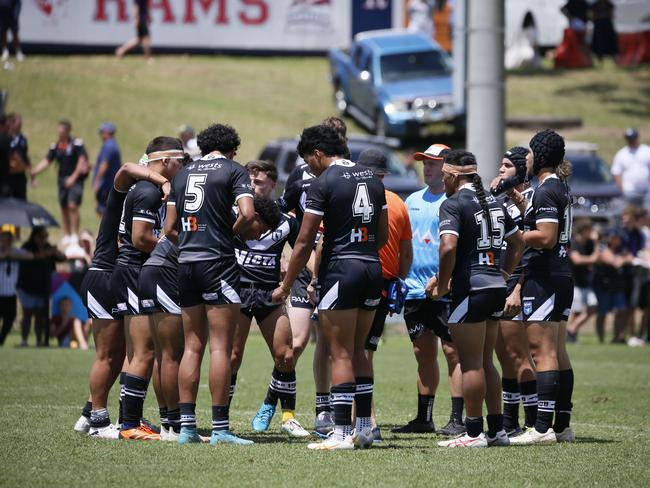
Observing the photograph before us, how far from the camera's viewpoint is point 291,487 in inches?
292

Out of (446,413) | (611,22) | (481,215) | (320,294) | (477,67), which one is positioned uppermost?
(611,22)

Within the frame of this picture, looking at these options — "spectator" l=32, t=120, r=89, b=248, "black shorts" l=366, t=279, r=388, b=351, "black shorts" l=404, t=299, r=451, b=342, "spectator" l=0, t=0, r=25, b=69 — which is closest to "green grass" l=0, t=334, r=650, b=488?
"black shorts" l=366, t=279, r=388, b=351

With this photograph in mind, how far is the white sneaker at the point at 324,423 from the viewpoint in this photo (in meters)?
10.1

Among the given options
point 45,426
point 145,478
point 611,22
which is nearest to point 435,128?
point 611,22

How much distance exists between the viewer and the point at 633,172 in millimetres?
24891

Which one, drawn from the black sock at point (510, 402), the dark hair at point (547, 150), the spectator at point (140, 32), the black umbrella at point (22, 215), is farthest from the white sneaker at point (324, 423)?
the spectator at point (140, 32)

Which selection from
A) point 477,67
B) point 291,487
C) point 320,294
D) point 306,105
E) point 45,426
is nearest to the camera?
point 291,487

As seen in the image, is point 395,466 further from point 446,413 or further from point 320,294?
point 446,413

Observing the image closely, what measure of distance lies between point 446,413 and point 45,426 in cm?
398

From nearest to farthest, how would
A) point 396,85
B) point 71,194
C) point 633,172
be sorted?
point 71,194 → point 633,172 → point 396,85

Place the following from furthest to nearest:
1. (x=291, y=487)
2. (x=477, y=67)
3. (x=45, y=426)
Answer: (x=477, y=67) < (x=45, y=426) < (x=291, y=487)

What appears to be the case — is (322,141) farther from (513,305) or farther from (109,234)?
(513,305)

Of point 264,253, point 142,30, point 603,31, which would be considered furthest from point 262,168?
point 603,31

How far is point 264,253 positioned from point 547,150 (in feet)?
8.21
